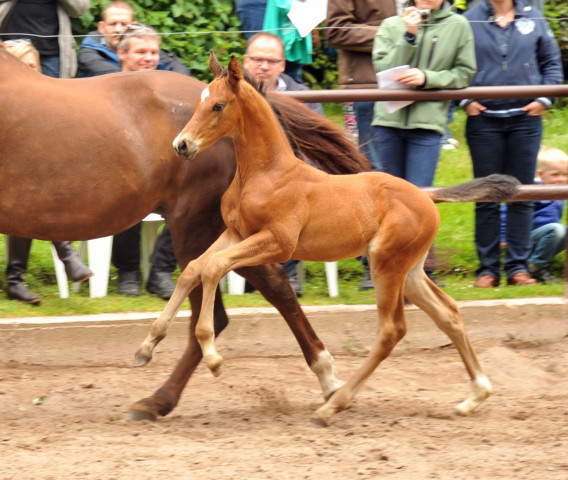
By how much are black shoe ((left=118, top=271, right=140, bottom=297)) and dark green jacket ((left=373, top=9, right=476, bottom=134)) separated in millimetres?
1850

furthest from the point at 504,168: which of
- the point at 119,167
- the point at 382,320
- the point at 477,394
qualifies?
the point at 119,167

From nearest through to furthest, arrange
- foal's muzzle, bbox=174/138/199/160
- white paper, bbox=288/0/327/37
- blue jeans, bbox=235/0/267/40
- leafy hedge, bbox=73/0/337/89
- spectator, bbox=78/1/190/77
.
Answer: foal's muzzle, bbox=174/138/199/160
spectator, bbox=78/1/190/77
white paper, bbox=288/0/327/37
blue jeans, bbox=235/0/267/40
leafy hedge, bbox=73/0/337/89

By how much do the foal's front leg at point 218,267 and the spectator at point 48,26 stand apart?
2.80 meters

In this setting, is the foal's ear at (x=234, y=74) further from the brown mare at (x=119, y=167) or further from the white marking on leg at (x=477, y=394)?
the white marking on leg at (x=477, y=394)

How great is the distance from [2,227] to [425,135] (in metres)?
2.74

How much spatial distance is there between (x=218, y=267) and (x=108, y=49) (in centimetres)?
286

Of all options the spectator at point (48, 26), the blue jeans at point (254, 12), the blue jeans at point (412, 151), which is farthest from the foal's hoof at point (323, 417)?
the blue jeans at point (254, 12)

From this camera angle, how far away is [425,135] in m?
6.06

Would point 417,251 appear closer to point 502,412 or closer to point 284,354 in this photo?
point 502,412

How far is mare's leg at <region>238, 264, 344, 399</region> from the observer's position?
4.71 metres

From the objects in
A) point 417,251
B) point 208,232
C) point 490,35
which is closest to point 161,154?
point 208,232

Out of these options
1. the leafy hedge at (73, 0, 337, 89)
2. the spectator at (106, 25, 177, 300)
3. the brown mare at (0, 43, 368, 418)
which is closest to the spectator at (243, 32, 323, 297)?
the spectator at (106, 25, 177, 300)

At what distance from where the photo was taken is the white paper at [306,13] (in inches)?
274

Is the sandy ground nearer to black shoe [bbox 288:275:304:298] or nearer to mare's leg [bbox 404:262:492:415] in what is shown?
→ mare's leg [bbox 404:262:492:415]
